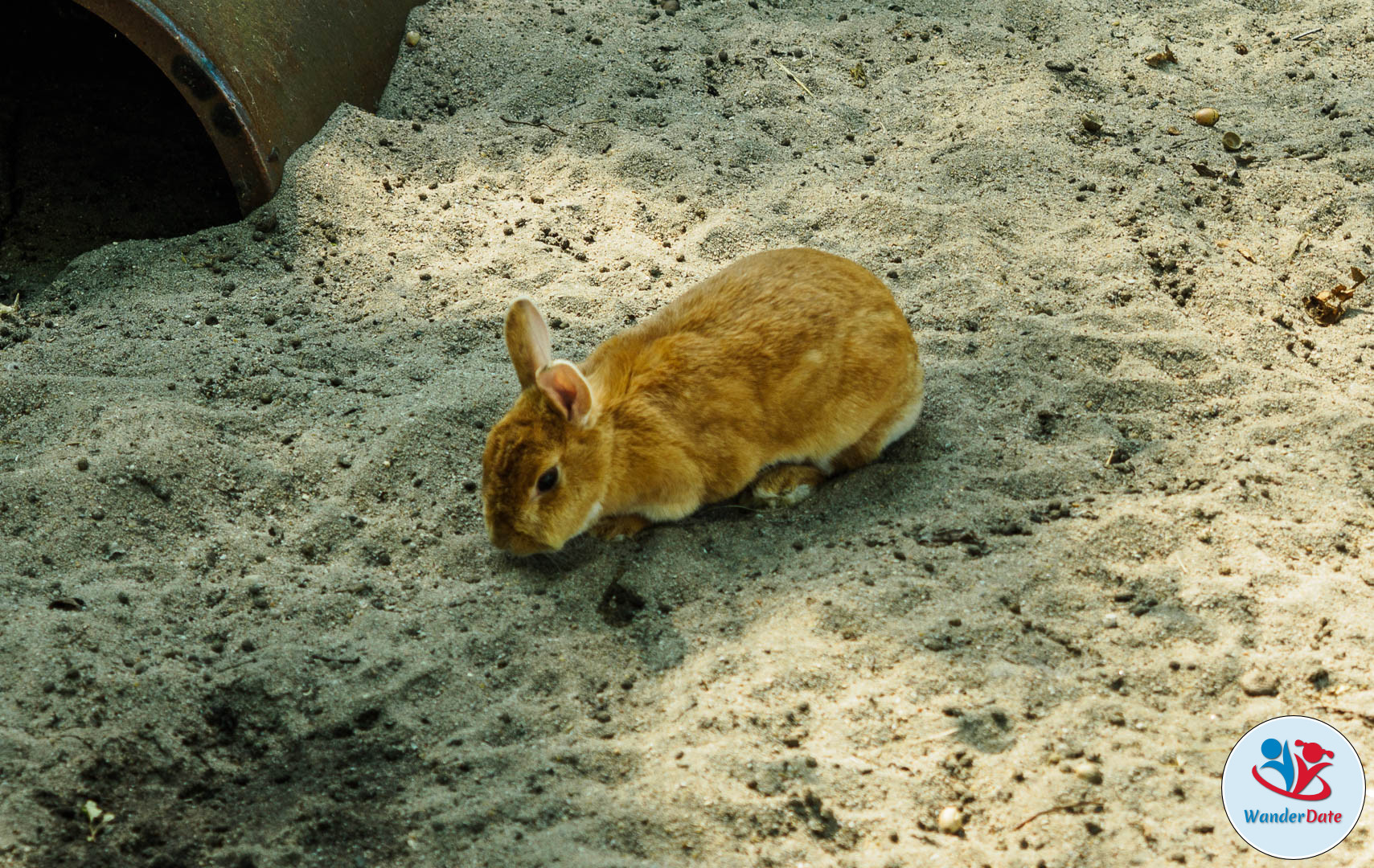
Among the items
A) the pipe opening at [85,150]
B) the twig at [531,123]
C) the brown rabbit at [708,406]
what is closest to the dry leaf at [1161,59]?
the brown rabbit at [708,406]

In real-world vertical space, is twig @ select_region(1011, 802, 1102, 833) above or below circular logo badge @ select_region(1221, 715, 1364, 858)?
above

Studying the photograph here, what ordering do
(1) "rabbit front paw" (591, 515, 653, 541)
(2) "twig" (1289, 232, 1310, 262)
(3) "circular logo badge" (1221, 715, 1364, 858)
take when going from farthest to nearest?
(2) "twig" (1289, 232, 1310, 262)
(1) "rabbit front paw" (591, 515, 653, 541)
(3) "circular logo badge" (1221, 715, 1364, 858)

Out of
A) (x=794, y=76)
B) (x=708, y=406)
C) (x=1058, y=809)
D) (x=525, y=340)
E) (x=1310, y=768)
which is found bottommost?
(x=1310, y=768)

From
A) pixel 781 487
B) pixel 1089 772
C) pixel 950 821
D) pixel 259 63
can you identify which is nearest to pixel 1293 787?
pixel 1089 772

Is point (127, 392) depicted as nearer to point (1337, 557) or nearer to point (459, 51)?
point (459, 51)

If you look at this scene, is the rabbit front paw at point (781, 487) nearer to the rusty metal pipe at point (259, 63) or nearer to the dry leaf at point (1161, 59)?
the rusty metal pipe at point (259, 63)

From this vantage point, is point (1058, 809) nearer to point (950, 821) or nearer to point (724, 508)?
point (950, 821)

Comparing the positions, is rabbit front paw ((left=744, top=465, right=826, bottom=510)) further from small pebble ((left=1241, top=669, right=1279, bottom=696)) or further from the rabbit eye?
small pebble ((left=1241, top=669, right=1279, bottom=696))

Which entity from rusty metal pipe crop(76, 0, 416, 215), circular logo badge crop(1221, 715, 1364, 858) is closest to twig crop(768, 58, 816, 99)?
rusty metal pipe crop(76, 0, 416, 215)
